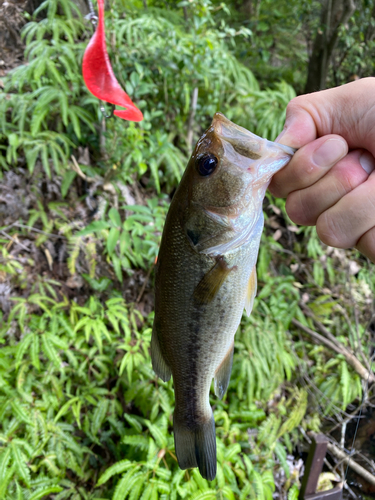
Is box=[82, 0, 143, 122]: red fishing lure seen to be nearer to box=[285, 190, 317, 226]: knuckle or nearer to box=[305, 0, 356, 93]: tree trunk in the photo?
box=[285, 190, 317, 226]: knuckle

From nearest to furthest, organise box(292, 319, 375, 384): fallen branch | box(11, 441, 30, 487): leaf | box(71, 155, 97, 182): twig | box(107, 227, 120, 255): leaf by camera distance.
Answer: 1. box(11, 441, 30, 487): leaf
2. box(107, 227, 120, 255): leaf
3. box(71, 155, 97, 182): twig
4. box(292, 319, 375, 384): fallen branch

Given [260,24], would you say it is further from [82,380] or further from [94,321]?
[82,380]

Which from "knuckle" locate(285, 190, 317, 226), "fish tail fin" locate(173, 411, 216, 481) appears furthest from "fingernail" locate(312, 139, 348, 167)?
"fish tail fin" locate(173, 411, 216, 481)

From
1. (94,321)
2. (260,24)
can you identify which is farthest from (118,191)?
(260,24)

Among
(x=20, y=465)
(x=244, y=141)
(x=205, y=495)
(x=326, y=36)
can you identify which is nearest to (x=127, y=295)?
(x=20, y=465)

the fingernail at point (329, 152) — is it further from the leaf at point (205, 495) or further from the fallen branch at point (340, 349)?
the fallen branch at point (340, 349)

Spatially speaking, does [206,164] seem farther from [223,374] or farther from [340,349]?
[340,349]

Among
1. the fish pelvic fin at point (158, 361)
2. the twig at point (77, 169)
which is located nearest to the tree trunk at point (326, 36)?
the twig at point (77, 169)
